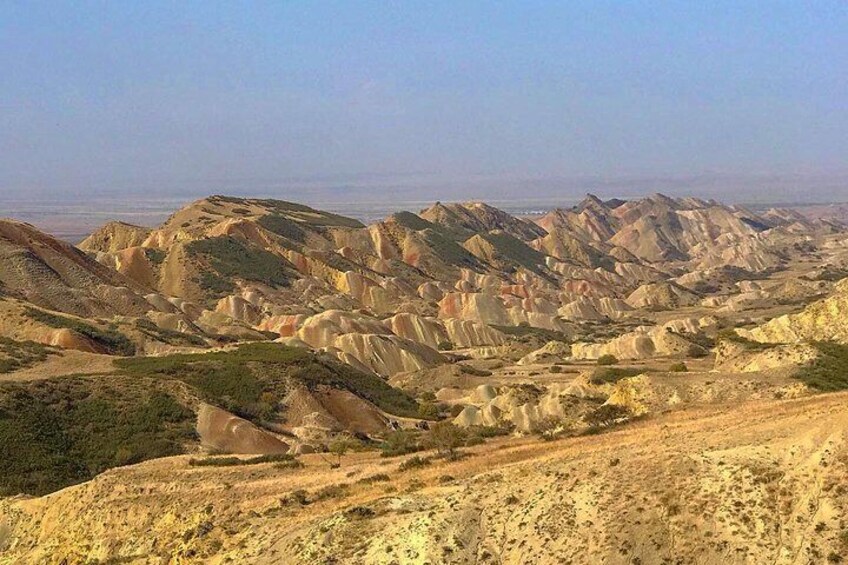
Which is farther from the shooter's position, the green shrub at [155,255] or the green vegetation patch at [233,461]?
the green shrub at [155,255]

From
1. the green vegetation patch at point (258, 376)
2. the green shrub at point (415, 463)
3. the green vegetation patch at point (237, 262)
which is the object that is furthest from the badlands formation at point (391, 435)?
the green vegetation patch at point (237, 262)

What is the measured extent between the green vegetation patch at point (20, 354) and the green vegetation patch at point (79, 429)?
5.85m

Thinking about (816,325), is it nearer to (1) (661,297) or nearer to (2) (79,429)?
(2) (79,429)

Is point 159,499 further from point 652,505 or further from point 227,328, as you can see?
point 227,328

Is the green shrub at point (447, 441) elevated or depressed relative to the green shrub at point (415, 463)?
depressed

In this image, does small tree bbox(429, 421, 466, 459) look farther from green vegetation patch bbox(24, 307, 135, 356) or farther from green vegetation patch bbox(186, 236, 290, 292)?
green vegetation patch bbox(186, 236, 290, 292)

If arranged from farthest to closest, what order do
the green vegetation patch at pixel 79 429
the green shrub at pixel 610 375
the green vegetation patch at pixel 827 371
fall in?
the green shrub at pixel 610 375 → the green vegetation patch at pixel 79 429 → the green vegetation patch at pixel 827 371

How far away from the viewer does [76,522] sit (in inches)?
1079

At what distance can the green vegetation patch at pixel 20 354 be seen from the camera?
57.2 m

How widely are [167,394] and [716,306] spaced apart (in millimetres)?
131154

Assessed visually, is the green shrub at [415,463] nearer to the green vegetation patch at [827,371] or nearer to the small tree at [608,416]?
the small tree at [608,416]

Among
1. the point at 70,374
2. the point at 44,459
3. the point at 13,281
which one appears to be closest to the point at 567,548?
the point at 44,459

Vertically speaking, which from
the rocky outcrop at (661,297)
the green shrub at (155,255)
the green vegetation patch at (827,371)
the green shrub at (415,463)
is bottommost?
the rocky outcrop at (661,297)

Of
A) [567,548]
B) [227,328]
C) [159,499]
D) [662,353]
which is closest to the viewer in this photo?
[567,548]
